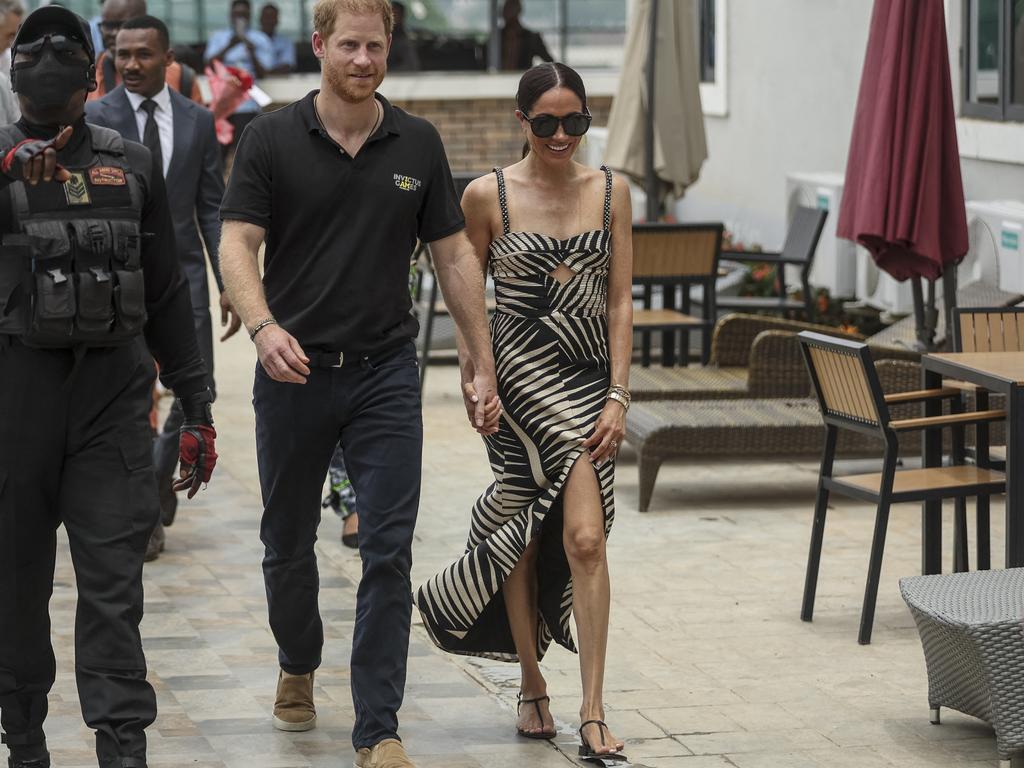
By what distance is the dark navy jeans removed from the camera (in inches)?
197

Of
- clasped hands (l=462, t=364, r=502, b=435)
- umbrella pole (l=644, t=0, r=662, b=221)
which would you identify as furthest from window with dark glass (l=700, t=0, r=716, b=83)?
clasped hands (l=462, t=364, r=502, b=435)

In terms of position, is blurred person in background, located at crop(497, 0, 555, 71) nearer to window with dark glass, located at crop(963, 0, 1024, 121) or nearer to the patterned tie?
window with dark glass, located at crop(963, 0, 1024, 121)

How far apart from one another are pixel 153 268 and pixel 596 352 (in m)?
1.33

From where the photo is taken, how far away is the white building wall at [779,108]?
1398 cm

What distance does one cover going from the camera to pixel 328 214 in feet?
16.7

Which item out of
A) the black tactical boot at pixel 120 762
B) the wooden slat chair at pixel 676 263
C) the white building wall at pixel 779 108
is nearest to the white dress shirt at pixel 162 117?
the black tactical boot at pixel 120 762

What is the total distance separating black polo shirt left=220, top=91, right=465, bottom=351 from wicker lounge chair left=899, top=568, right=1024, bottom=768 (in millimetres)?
1629

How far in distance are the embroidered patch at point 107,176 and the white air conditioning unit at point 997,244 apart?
21.6 feet

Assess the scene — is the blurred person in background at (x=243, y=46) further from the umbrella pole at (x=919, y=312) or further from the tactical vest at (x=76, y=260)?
the tactical vest at (x=76, y=260)

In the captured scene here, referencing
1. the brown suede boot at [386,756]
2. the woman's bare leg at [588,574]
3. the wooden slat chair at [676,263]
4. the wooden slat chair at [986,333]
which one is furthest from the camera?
the wooden slat chair at [676,263]

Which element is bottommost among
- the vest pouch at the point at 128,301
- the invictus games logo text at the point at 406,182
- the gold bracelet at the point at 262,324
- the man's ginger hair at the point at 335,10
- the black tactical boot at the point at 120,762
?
the black tactical boot at the point at 120,762

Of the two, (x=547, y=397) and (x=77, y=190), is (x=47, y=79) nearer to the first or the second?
(x=77, y=190)

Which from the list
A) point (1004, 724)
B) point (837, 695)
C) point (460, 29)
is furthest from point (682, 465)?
point (460, 29)

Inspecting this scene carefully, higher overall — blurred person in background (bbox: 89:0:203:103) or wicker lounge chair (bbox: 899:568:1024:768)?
blurred person in background (bbox: 89:0:203:103)
